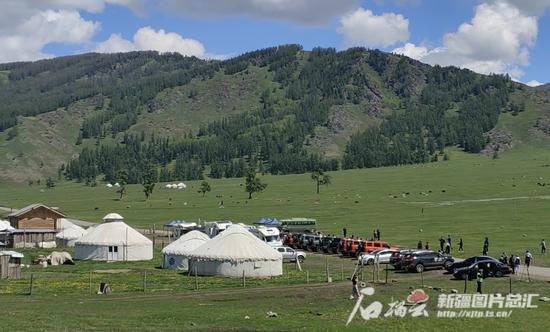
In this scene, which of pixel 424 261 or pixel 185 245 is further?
pixel 185 245

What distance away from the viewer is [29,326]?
3100 cm

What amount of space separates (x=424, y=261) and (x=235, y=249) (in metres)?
15.0

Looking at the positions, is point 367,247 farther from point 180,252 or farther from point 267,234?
point 180,252

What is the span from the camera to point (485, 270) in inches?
2018

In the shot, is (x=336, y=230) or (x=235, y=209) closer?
(x=336, y=230)

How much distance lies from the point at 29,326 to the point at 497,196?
131m

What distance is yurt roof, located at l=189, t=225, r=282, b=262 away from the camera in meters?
57.4

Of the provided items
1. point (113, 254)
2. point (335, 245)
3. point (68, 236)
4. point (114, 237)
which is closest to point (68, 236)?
point (68, 236)

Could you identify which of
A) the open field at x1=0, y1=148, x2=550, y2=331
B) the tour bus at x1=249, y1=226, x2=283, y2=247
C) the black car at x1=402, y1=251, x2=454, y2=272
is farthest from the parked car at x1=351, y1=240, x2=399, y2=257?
the black car at x1=402, y1=251, x2=454, y2=272

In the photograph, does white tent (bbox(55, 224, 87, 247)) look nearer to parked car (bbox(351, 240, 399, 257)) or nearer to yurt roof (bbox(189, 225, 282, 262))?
yurt roof (bbox(189, 225, 282, 262))

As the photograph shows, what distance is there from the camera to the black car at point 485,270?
50.5 metres

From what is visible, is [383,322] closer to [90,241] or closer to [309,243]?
[309,243]

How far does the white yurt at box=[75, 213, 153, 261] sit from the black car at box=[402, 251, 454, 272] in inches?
1220

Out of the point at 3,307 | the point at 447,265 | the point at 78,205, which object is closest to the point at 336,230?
the point at 447,265
